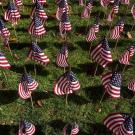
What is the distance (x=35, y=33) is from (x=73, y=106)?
4419mm

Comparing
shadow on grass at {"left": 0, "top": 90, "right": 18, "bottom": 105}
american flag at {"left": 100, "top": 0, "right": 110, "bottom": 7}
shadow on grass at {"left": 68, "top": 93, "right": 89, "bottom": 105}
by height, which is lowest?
shadow on grass at {"left": 68, "top": 93, "right": 89, "bottom": 105}

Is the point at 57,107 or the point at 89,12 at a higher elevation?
the point at 89,12

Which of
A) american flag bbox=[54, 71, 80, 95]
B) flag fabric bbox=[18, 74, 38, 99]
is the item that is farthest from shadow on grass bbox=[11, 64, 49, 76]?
american flag bbox=[54, 71, 80, 95]

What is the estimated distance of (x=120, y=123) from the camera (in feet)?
47.1

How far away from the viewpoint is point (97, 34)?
2212 cm

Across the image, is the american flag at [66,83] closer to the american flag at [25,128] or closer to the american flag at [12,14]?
the american flag at [25,128]

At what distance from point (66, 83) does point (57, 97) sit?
1.82 meters

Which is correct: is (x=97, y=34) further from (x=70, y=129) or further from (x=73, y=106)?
(x=70, y=129)

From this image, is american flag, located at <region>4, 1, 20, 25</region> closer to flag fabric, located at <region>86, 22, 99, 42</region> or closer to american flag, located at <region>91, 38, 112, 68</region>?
flag fabric, located at <region>86, 22, 99, 42</region>

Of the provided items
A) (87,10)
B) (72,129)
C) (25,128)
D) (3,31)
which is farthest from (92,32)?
(25,128)

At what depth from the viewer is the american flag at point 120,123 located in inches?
545

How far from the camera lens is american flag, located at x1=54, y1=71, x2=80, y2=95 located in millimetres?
15922

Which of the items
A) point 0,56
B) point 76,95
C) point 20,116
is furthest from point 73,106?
point 0,56

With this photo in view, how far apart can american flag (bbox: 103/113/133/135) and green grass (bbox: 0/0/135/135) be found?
5.70 ft
